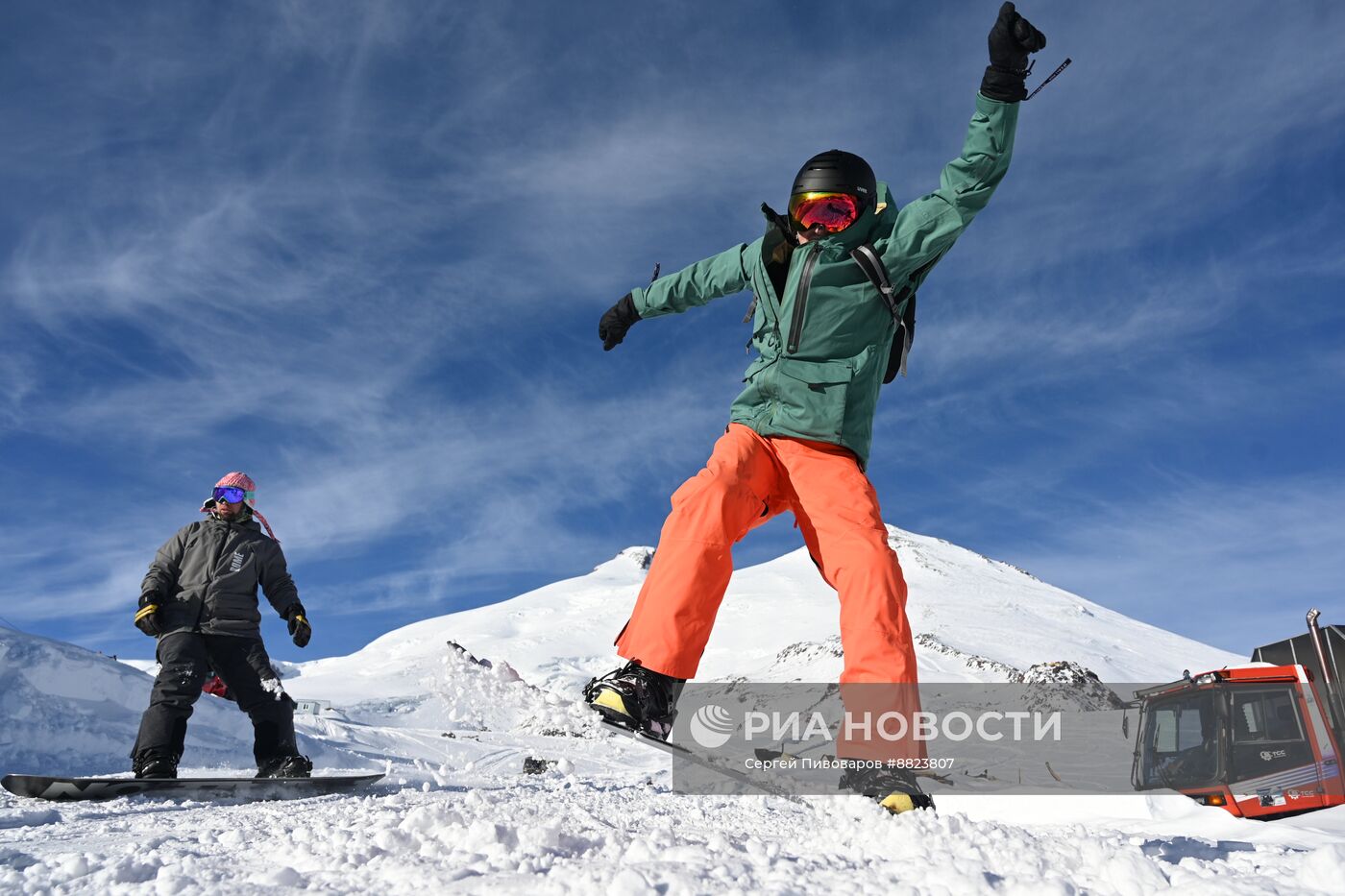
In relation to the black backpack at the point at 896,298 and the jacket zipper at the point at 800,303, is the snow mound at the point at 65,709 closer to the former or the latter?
the jacket zipper at the point at 800,303

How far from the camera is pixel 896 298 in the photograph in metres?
2.94

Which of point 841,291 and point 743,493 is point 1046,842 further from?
point 841,291

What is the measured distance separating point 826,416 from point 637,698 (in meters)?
1.09

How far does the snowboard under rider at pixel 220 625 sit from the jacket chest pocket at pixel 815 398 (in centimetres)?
319

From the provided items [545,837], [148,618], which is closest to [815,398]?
[545,837]

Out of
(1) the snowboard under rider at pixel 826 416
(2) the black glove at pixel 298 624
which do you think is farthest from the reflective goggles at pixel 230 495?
(1) the snowboard under rider at pixel 826 416

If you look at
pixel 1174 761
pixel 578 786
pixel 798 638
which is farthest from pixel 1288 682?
pixel 798 638

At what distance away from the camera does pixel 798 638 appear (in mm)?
64500

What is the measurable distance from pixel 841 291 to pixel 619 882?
6.89ft

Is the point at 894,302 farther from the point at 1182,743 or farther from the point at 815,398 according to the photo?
the point at 1182,743

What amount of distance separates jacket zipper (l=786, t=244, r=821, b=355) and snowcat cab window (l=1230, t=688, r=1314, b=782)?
868 centimetres

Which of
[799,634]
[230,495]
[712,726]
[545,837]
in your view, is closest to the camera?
[545,837]

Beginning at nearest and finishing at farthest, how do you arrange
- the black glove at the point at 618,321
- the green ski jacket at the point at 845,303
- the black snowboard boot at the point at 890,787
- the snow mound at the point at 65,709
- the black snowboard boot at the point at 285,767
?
the black snowboard boot at the point at 890,787
the green ski jacket at the point at 845,303
the black glove at the point at 618,321
the black snowboard boot at the point at 285,767
the snow mound at the point at 65,709

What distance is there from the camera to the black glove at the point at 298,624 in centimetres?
499
